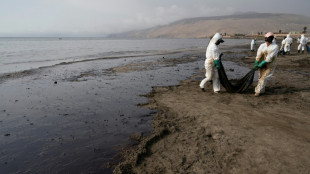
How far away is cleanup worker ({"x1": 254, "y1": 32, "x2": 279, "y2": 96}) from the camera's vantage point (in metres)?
6.32

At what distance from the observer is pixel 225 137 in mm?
3969

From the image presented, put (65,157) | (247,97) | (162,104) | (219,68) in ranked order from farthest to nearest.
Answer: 1. (219,68)
2. (247,97)
3. (162,104)
4. (65,157)

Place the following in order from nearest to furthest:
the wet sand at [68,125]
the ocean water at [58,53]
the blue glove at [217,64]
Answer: the wet sand at [68,125] < the blue glove at [217,64] < the ocean water at [58,53]

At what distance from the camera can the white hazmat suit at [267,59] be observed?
20.9ft

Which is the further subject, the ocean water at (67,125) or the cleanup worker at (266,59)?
the cleanup worker at (266,59)

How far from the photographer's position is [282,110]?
5422mm

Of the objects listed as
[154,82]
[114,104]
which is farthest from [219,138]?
[154,82]

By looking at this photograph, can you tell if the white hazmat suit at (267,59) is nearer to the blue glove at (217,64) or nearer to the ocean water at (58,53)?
the blue glove at (217,64)

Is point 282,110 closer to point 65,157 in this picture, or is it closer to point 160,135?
point 160,135

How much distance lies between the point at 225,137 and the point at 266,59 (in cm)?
380

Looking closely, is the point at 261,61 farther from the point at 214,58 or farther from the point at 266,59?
the point at 214,58

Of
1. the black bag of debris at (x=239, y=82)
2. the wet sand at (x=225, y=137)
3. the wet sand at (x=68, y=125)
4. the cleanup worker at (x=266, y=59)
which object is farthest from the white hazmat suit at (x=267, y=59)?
the wet sand at (x=68, y=125)

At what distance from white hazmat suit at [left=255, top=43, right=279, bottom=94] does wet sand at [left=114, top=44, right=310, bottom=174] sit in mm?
551

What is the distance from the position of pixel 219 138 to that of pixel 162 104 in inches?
99.3
